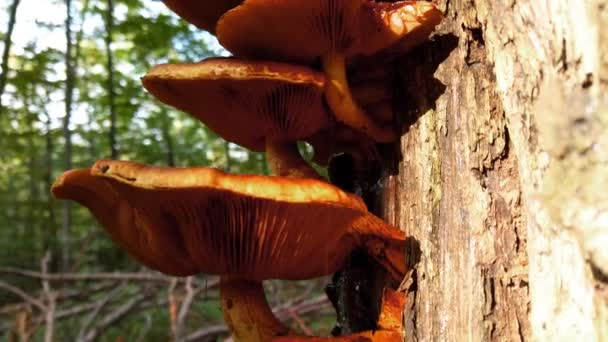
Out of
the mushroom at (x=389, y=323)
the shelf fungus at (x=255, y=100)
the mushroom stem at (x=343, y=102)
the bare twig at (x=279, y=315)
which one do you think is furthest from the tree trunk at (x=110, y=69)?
the mushroom at (x=389, y=323)

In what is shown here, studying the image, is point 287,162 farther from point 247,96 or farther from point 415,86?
point 415,86

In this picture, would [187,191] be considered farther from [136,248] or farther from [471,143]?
[471,143]

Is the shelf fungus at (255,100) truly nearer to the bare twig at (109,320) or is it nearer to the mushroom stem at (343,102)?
the mushroom stem at (343,102)

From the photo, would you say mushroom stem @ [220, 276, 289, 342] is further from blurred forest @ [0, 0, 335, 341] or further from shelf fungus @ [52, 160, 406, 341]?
blurred forest @ [0, 0, 335, 341]

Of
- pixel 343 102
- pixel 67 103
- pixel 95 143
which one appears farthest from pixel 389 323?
pixel 95 143

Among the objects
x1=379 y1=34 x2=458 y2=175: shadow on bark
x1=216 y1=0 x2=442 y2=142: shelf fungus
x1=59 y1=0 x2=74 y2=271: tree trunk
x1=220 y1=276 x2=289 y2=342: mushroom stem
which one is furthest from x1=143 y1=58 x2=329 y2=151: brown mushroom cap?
x1=59 y1=0 x2=74 y2=271: tree trunk

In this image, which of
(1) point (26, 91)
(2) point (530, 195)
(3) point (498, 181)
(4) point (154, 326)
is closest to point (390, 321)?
(3) point (498, 181)

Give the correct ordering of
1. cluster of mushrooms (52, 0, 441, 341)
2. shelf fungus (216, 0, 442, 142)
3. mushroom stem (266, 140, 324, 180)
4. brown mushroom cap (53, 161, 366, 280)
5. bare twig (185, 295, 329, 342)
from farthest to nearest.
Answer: bare twig (185, 295, 329, 342) < mushroom stem (266, 140, 324, 180) < shelf fungus (216, 0, 442, 142) < cluster of mushrooms (52, 0, 441, 341) < brown mushroom cap (53, 161, 366, 280)
